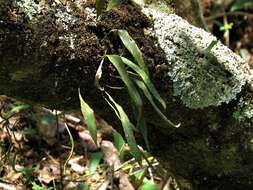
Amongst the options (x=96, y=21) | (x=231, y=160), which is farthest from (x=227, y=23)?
(x=96, y=21)

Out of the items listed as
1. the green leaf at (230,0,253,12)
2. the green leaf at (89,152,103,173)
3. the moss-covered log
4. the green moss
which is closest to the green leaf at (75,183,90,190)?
the green leaf at (89,152,103,173)

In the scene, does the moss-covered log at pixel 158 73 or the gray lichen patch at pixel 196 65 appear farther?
the gray lichen patch at pixel 196 65

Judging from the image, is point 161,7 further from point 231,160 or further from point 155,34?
point 231,160

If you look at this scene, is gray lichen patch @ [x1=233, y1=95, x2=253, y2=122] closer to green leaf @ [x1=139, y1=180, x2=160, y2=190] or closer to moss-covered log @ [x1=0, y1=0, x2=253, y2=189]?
moss-covered log @ [x1=0, y1=0, x2=253, y2=189]

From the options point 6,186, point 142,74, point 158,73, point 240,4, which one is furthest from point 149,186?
point 240,4

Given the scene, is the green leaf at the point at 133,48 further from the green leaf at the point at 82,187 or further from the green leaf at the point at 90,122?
the green leaf at the point at 82,187

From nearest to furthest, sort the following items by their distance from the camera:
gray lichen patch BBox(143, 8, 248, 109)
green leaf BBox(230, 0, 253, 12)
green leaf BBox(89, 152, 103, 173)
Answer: gray lichen patch BBox(143, 8, 248, 109)
green leaf BBox(89, 152, 103, 173)
green leaf BBox(230, 0, 253, 12)

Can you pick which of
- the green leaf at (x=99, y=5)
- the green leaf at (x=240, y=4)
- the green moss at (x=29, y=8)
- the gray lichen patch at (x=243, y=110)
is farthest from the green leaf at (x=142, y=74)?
the green leaf at (x=240, y=4)

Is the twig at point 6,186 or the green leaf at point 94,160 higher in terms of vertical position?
the green leaf at point 94,160
